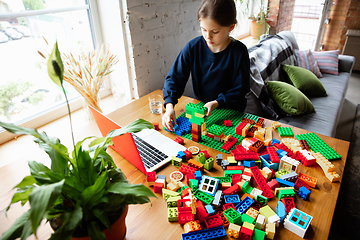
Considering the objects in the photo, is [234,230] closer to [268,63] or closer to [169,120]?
[169,120]

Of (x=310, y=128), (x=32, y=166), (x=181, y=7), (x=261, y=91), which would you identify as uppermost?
(x=181, y=7)

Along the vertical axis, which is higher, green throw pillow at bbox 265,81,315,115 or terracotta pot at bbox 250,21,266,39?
terracotta pot at bbox 250,21,266,39

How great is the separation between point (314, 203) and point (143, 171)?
2.08 ft

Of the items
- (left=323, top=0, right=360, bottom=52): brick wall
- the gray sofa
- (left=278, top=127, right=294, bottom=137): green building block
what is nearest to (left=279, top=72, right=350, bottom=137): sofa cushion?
the gray sofa

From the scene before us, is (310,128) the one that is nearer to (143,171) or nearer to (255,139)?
(255,139)

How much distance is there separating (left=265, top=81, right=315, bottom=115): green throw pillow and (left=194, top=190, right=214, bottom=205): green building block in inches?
54.7

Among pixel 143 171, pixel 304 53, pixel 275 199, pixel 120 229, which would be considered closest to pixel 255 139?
pixel 275 199

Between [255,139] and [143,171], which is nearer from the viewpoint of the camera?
[143,171]

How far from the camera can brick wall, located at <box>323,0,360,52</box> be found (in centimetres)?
416

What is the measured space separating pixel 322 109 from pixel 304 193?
1645 millimetres

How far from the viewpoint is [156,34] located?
1664mm

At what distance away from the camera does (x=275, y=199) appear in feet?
2.67

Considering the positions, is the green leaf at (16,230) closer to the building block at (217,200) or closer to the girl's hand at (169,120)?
the building block at (217,200)

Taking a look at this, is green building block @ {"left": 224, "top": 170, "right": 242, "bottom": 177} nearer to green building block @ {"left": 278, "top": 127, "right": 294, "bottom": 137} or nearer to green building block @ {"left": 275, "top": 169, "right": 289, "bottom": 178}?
green building block @ {"left": 275, "top": 169, "right": 289, "bottom": 178}
